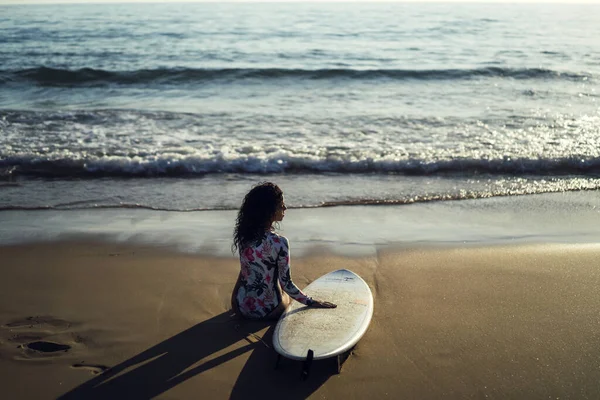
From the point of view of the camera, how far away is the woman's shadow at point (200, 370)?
3.57 meters

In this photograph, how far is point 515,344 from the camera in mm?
4000

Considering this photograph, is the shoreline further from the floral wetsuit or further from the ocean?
the floral wetsuit

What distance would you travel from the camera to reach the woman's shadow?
357 cm

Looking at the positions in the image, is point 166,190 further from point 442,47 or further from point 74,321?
point 442,47

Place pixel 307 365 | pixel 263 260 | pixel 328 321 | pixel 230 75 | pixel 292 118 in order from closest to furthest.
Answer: pixel 307 365 < pixel 328 321 < pixel 263 260 < pixel 292 118 < pixel 230 75

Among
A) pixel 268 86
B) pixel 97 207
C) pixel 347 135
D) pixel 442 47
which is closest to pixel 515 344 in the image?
pixel 97 207

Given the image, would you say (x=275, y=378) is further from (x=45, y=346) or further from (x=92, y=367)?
(x=45, y=346)

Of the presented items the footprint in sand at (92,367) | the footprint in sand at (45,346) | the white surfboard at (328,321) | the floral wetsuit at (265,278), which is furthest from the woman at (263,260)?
the footprint in sand at (45,346)

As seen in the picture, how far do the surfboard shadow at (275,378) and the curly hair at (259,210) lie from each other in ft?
2.68

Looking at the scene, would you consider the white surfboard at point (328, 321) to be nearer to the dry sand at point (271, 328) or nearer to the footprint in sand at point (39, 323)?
the dry sand at point (271, 328)

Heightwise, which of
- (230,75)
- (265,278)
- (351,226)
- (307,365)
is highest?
(230,75)

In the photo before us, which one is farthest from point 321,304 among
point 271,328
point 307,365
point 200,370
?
point 200,370

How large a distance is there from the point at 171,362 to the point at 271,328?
2.51ft

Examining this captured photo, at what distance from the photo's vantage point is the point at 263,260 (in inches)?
167
